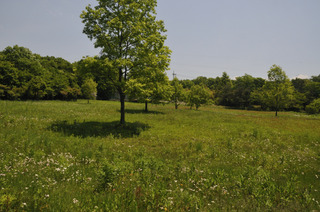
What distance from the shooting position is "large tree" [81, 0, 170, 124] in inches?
589

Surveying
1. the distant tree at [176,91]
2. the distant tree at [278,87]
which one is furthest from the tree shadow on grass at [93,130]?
the distant tree at [278,87]

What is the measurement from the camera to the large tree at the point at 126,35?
14953 mm

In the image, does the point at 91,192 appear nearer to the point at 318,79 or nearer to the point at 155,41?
the point at 155,41

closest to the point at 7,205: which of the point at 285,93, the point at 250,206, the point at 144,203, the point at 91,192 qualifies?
the point at 91,192

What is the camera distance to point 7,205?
138 inches

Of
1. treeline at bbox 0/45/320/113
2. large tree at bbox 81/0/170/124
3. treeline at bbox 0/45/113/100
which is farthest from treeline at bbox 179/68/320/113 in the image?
treeline at bbox 0/45/113/100

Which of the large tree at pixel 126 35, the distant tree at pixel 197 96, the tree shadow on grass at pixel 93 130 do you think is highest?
the large tree at pixel 126 35

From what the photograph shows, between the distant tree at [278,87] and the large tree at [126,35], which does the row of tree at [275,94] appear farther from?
the large tree at [126,35]

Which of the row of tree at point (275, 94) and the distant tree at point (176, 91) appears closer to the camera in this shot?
the row of tree at point (275, 94)

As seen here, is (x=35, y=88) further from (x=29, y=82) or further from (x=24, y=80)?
(x=24, y=80)

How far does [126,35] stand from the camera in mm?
15500

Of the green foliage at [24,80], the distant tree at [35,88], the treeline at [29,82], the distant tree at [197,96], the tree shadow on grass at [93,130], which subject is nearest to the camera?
the tree shadow on grass at [93,130]

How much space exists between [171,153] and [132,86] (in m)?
7.11

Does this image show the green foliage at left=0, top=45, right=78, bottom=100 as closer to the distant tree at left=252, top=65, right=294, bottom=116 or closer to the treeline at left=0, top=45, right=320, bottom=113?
the treeline at left=0, top=45, right=320, bottom=113
